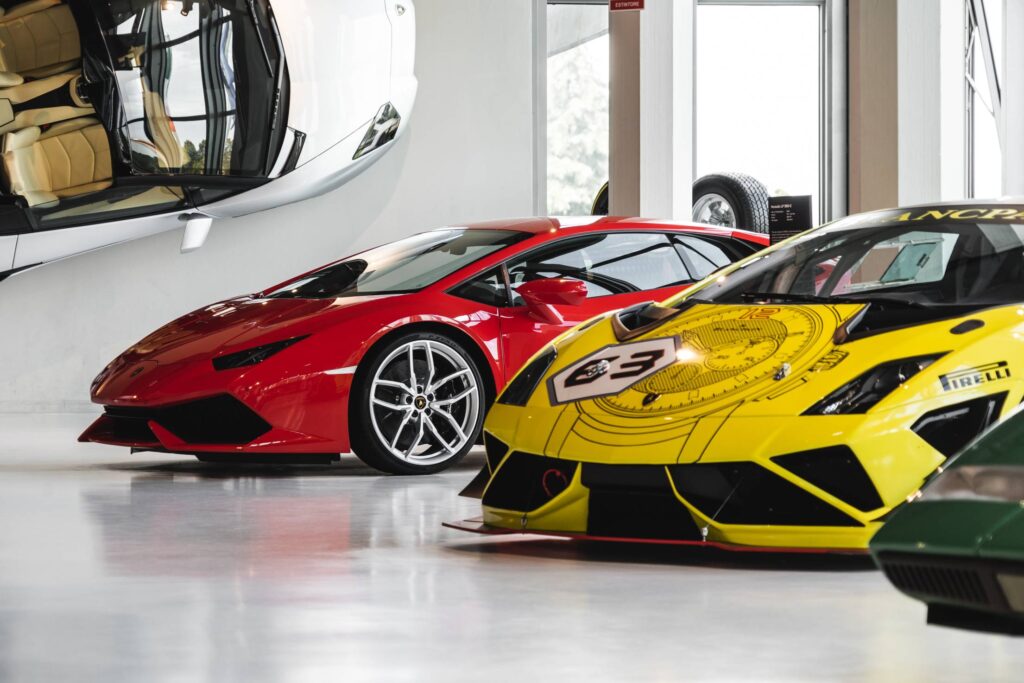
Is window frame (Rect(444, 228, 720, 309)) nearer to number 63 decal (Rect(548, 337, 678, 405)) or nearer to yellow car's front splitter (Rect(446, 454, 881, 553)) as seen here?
number 63 decal (Rect(548, 337, 678, 405))

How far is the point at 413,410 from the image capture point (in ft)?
19.6

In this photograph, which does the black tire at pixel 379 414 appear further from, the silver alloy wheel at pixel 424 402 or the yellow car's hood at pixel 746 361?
the yellow car's hood at pixel 746 361

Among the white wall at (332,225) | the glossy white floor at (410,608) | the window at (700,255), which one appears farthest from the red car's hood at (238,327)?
the white wall at (332,225)

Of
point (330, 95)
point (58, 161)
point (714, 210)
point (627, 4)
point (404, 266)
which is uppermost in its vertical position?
point (627, 4)

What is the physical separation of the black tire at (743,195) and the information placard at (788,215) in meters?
2.65

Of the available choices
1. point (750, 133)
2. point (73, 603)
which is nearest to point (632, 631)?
point (73, 603)

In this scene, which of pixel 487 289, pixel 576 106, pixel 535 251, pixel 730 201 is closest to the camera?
pixel 487 289

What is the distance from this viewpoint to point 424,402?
19.7 ft

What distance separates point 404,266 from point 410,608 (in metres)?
3.40

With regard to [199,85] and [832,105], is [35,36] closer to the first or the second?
[199,85]

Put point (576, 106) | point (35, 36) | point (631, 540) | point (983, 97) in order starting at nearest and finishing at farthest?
point (631, 540) < point (35, 36) < point (576, 106) < point (983, 97)

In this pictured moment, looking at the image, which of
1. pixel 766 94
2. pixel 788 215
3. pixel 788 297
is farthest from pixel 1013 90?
pixel 788 297

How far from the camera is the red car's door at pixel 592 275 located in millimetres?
6168

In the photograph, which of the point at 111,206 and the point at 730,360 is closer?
the point at 730,360
